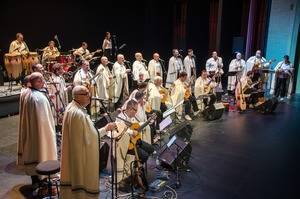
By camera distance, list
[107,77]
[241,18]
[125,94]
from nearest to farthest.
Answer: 1. [107,77]
2. [125,94]
3. [241,18]

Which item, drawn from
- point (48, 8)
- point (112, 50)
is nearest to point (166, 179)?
point (112, 50)

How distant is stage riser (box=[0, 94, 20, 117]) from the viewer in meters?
9.31

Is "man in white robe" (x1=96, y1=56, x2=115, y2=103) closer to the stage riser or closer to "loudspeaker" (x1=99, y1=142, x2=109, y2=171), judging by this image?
the stage riser

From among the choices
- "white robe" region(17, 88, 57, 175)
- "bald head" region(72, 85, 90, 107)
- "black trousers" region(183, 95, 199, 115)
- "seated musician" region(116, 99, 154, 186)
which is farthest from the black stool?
"black trousers" region(183, 95, 199, 115)

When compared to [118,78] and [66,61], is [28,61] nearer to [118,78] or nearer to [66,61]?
[66,61]

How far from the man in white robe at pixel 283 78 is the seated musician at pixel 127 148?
876 cm

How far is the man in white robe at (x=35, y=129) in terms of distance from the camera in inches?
197

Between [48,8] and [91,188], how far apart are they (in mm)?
10956

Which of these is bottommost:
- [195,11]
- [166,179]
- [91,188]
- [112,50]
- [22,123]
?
[166,179]

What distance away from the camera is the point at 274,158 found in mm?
7027

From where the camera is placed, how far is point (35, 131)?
5.05 metres

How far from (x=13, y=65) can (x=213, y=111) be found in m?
6.43

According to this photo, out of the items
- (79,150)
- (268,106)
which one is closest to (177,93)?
(268,106)

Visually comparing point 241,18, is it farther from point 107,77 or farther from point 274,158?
point 274,158
